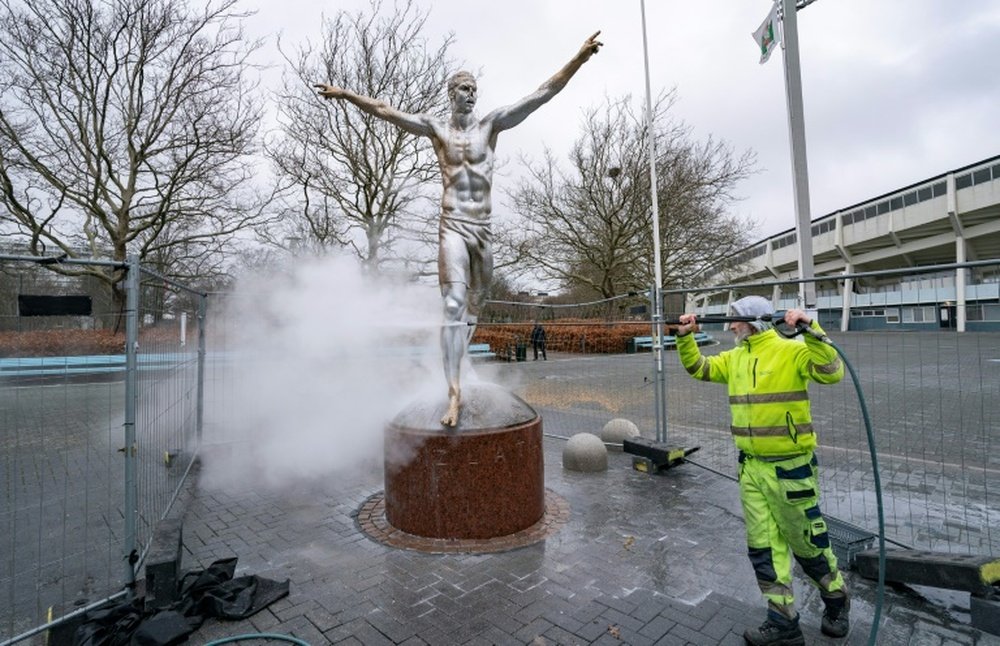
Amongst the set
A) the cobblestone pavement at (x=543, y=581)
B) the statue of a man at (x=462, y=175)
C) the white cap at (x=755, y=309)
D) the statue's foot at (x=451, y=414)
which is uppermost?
the statue of a man at (x=462, y=175)

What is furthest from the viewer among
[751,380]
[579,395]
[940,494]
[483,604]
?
[579,395]

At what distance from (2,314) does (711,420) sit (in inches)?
395

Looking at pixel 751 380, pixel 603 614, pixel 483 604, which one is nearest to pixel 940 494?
pixel 751 380

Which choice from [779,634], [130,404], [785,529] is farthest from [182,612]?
[785,529]

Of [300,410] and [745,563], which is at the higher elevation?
[300,410]

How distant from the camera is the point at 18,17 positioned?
15344 mm

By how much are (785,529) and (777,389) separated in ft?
2.62

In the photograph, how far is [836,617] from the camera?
3018 mm

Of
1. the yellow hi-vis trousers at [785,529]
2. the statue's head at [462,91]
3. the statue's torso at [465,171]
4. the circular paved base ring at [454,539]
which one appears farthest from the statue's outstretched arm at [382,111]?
the yellow hi-vis trousers at [785,529]

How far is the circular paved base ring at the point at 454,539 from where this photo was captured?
4.20 metres

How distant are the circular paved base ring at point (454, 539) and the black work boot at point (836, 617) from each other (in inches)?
80.7

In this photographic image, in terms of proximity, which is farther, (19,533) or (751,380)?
(19,533)

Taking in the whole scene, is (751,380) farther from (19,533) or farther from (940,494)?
(19,533)

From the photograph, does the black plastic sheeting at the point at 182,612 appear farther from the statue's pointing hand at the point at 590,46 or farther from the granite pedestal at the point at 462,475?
the statue's pointing hand at the point at 590,46
